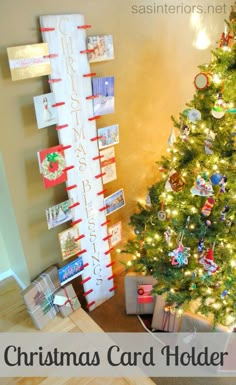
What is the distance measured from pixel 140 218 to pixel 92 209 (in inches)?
12.0

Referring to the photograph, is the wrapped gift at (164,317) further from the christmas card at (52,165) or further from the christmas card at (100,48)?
the christmas card at (100,48)

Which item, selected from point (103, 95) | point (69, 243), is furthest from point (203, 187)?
point (69, 243)

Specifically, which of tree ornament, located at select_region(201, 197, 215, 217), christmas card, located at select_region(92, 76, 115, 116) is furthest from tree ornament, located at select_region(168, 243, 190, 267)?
christmas card, located at select_region(92, 76, 115, 116)

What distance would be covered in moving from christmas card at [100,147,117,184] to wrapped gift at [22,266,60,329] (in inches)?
25.3

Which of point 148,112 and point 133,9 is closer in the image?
point 133,9

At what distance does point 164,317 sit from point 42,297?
76 cm

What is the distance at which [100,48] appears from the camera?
1.67 m

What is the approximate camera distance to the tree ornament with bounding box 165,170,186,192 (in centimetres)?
167

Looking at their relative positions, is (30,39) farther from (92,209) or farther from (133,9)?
(92,209)

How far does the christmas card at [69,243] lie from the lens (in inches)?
74.0

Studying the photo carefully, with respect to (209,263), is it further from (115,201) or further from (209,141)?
(115,201)

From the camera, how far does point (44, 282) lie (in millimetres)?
1938

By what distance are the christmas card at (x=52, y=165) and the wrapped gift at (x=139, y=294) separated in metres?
0.83

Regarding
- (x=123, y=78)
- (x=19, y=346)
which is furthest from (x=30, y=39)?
(x=19, y=346)
